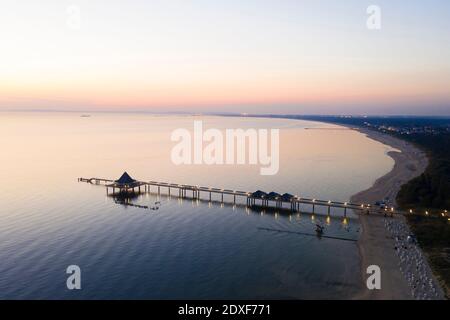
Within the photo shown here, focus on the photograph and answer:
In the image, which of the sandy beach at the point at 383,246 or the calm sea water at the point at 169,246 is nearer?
the sandy beach at the point at 383,246

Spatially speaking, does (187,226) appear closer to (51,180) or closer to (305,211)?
(305,211)

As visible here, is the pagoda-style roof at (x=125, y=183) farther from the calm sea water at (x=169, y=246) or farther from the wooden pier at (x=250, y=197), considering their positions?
the calm sea water at (x=169, y=246)

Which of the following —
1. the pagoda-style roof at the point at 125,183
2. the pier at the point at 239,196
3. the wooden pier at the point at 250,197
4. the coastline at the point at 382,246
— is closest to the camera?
the coastline at the point at 382,246

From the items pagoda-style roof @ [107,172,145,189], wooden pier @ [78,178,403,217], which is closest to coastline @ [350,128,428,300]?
wooden pier @ [78,178,403,217]

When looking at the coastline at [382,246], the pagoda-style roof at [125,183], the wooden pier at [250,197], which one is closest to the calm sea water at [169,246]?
the coastline at [382,246]

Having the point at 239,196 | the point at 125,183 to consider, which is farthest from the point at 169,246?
the point at 125,183
